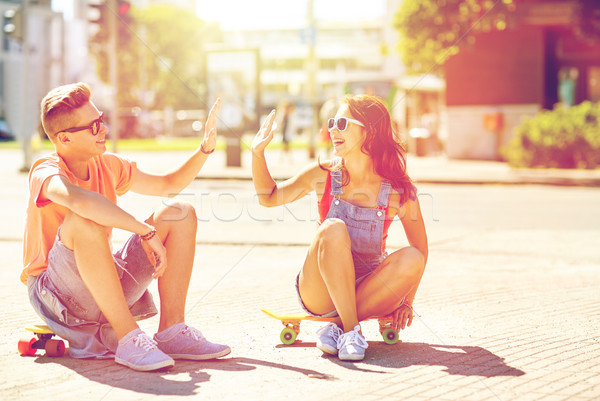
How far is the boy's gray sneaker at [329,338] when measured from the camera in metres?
4.09

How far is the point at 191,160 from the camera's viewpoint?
4355mm

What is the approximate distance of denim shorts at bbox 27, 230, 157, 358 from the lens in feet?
12.7

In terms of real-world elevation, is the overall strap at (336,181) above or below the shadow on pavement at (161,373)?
above

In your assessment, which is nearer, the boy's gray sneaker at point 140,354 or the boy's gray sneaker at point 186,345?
the boy's gray sneaker at point 140,354

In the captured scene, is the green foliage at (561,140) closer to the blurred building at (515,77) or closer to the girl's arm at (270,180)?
the blurred building at (515,77)

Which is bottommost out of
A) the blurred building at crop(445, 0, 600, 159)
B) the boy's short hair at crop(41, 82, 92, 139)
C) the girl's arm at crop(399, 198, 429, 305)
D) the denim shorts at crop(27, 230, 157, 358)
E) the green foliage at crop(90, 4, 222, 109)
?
the denim shorts at crop(27, 230, 157, 358)

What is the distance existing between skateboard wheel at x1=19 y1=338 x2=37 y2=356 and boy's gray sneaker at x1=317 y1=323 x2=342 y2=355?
1.32 metres

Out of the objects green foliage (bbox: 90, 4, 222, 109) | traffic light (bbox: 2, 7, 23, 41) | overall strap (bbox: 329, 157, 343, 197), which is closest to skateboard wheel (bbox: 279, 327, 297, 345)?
overall strap (bbox: 329, 157, 343, 197)

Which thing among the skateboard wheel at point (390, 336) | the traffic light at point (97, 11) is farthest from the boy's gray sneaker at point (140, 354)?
the traffic light at point (97, 11)

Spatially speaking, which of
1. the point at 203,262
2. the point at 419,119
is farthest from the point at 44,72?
the point at 203,262

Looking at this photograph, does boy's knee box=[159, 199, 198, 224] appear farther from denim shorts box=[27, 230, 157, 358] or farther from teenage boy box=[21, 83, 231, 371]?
denim shorts box=[27, 230, 157, 358]

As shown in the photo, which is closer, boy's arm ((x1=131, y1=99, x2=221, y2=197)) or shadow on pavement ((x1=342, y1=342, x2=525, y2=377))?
shadow on pavement ((x1=342, y1=342, x2=525, y2=377))

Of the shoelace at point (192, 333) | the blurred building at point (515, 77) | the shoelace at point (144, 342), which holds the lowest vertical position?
the shoelace at point (192, 333)

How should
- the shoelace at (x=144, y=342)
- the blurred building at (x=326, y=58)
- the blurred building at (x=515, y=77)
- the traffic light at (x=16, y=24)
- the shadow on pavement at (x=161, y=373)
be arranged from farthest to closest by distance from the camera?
the blurred building at (x=326, y=58)
the blurred building at (x=515, y=77)
the traffic light at (x=16, y=24)
the shoelace at (x=144, y=342)
the shadow on pavement at (x=161, y=373)
